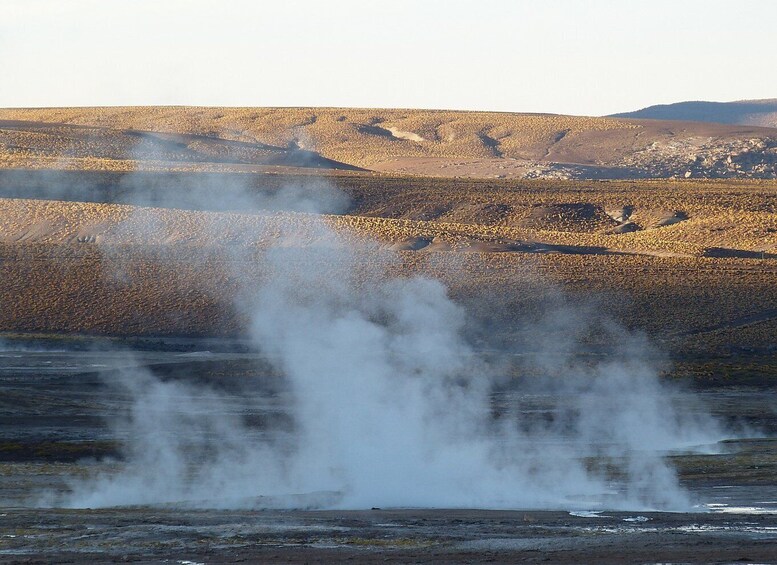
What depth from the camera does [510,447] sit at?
42.3 meters

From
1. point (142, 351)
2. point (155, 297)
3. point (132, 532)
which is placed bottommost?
point (132, 532)

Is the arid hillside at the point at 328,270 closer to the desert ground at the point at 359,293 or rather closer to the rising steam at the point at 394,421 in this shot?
the desert ground at the point at 359,293

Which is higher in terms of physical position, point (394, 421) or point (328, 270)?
point (328, 270)

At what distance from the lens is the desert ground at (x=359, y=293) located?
25.2 metres

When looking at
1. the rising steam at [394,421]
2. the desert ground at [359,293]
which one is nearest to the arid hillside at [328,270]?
the desert ground at [359,293]

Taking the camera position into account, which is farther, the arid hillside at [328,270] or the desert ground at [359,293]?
the arid hillside at [328,270]

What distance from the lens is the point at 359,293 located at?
7150 centimetres

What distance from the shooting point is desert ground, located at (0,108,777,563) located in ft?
82.6

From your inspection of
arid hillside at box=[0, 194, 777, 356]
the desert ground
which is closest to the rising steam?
the desert ground

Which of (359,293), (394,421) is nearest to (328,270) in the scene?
(359,293)

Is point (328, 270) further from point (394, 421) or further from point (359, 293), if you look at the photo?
point (394, 421)

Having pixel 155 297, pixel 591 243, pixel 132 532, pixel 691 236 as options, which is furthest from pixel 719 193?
pixel 132 532

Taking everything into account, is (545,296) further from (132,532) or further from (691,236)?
(132,532)

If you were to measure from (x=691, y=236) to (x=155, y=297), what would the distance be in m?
52.6
